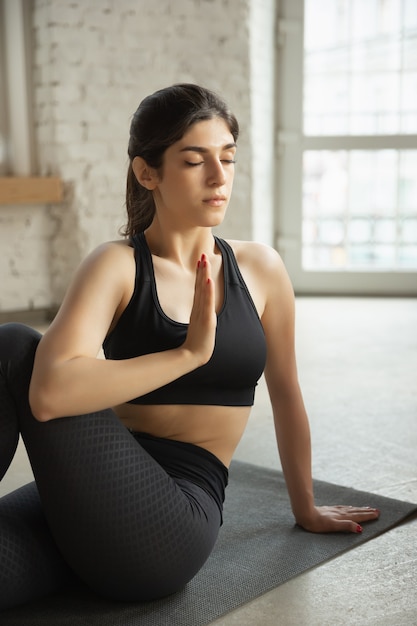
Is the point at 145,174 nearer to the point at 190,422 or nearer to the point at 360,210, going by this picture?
the point at 190,422

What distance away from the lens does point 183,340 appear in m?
1.77

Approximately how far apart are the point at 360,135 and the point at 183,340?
15.6ft

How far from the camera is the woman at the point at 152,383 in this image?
1.57 metres

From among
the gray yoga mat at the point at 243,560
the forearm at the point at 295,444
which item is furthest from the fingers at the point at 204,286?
the gray yoga mat at the point at 243,560

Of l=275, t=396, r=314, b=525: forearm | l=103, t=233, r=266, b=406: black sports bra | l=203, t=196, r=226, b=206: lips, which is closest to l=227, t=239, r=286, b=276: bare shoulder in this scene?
l=103, t=233, r=266, b=406: black sports bra

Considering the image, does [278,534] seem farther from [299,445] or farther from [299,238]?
[299,238]

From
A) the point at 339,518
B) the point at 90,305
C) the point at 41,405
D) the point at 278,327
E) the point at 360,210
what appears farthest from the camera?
the point at 360,210

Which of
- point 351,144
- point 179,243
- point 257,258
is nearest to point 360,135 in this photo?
point 351,144

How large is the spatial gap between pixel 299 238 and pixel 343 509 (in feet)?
14.3

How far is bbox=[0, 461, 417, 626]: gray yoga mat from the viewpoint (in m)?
1.68

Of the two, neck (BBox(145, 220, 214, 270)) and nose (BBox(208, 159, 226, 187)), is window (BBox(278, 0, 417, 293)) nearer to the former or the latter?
neck (BBox(145, 220, 214, 270))

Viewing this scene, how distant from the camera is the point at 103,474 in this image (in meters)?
1.56

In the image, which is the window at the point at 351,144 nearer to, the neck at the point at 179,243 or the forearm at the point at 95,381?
the neck at the point at 179,243

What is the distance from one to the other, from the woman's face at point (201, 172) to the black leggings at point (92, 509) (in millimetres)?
435
